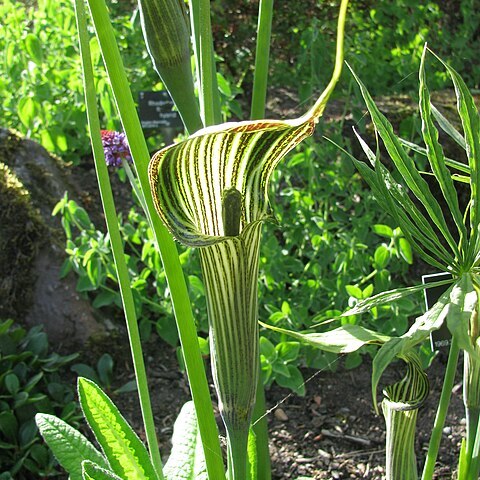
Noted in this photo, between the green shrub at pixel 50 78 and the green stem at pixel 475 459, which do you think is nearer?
the green stem at pixel 475 459

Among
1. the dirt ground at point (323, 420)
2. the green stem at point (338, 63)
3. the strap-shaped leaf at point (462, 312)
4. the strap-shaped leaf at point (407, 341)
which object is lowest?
the dirt ground at point (323, 420)

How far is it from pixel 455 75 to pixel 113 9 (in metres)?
2.59

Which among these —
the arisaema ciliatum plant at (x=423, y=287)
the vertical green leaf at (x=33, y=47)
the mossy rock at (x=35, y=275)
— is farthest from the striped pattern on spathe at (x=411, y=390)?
the vertical green leaf at (x=33, y=47)

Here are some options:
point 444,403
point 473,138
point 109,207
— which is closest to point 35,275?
point 109,207

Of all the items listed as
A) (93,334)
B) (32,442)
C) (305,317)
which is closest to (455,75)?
(305,317)

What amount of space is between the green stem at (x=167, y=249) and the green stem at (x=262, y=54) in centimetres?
25

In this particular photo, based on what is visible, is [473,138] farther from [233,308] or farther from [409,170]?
[233,308]

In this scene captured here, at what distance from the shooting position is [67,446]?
3.36ft

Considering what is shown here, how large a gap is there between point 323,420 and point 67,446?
77 cm

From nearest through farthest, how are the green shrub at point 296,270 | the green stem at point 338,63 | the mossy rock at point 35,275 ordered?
the green stem at point 338,63
the green shrub at point 296,270
the mossy rock at point 35,275

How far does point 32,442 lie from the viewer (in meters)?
1.53

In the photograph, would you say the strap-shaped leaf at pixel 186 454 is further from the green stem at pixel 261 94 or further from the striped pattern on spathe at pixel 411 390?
the striped pattern on spathe at pixel 411 390

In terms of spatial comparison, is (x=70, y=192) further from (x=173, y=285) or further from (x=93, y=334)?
(x=173, y=285)

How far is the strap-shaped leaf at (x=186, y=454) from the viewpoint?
3.51ft
